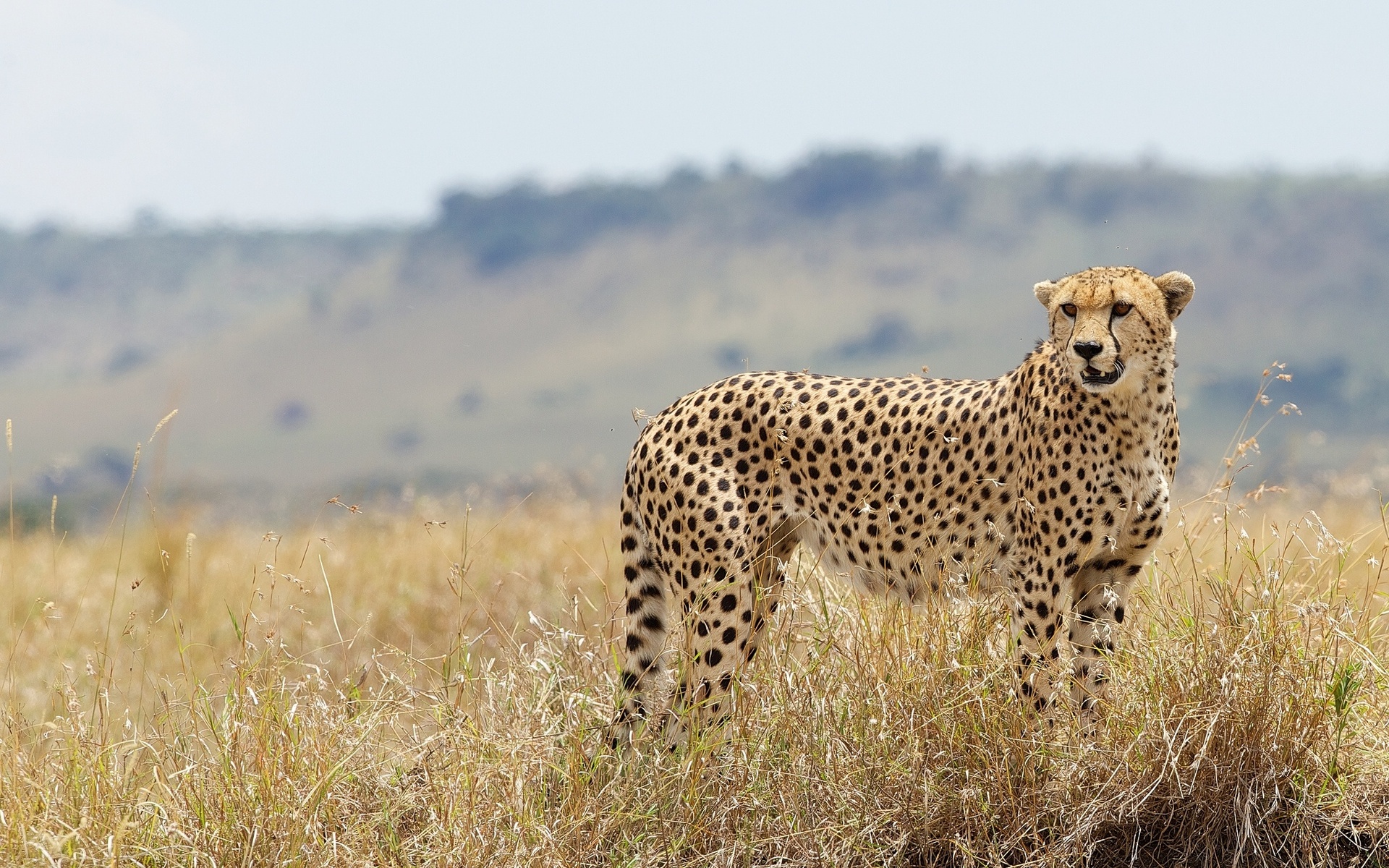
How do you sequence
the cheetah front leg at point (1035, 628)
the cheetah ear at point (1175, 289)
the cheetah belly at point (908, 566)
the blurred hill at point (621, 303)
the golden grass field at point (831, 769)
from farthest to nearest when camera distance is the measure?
1. the blurred hill at point (621, 303)
2. the cheetah belly at point (908, 566)
3. the cheetah ear at point (1175, 289)
4. the cheetah front leg at point (1035, 628)
5. the golden grass field at point (831, 769)

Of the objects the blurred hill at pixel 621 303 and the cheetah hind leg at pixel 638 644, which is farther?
the blurred hill at pixel 621 303

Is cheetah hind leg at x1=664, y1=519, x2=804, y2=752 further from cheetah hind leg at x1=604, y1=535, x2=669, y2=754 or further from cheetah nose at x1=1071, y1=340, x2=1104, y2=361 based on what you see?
cheetah nose at x1=1071, y1=340, x2=1104, y2=361

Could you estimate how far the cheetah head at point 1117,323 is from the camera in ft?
12.1

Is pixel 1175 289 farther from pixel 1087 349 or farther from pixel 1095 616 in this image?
pixel 1095 616

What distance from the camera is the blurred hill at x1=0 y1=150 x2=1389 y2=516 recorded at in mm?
101875

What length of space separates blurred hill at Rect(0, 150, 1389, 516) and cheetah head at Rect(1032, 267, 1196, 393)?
78.4 metres

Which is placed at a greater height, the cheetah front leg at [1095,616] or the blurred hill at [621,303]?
the cheetah front leg at [1095,616]

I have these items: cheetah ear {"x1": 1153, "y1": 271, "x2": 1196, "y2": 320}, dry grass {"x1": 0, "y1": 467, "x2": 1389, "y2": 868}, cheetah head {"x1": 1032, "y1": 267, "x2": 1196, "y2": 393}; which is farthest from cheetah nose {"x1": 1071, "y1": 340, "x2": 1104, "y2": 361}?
dry grass {"x1": 0, "y1": 467, "x2": 1389, "y2": 868}

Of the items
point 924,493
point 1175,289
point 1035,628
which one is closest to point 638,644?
point 924,493

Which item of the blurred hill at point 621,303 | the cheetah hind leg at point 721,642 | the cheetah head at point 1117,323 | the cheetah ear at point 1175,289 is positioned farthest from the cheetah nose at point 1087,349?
the blurred hill at point 621,303

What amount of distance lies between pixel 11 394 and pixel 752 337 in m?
63.0

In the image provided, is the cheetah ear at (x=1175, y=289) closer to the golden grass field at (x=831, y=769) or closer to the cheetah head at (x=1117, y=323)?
the cheetah head at (x=1117, y=323)

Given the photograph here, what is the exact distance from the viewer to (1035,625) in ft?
12.4

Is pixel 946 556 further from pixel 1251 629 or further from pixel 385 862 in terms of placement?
pixel 385 862
